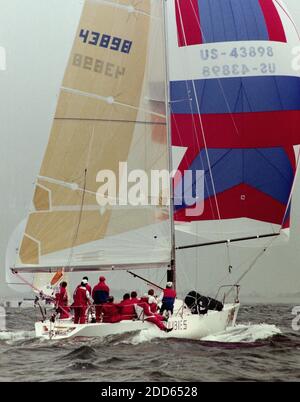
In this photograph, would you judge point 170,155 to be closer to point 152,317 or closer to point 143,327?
point 152,317

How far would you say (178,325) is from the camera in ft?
50.8

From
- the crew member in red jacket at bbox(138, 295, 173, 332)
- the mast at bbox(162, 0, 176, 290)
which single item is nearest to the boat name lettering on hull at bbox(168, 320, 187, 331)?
the crew member in red jacket at bbox(138, 295, 173, 332)

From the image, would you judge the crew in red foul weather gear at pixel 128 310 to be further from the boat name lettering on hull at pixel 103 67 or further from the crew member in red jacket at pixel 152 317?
the boat name lettering on hull at pixel 103 67

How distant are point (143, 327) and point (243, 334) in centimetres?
384

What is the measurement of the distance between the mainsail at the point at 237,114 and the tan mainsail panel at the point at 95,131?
1.76 meters

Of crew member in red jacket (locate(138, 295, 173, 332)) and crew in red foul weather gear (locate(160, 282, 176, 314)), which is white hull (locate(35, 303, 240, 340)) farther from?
crew in red foul weather gear (locate(160, 282, 176, 314))

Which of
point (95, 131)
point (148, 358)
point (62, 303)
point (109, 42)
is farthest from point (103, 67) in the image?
point (148, 358)

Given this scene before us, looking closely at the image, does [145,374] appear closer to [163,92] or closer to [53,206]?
[53,206]

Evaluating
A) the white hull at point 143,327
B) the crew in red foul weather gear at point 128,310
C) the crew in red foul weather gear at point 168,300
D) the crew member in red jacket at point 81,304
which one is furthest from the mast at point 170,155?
the crew member in red jacket at point 81,304

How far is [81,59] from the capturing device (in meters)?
17.8

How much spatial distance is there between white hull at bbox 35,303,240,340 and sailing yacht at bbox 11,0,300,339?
0.14 feet

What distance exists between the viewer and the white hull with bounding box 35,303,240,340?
48.1 feet
